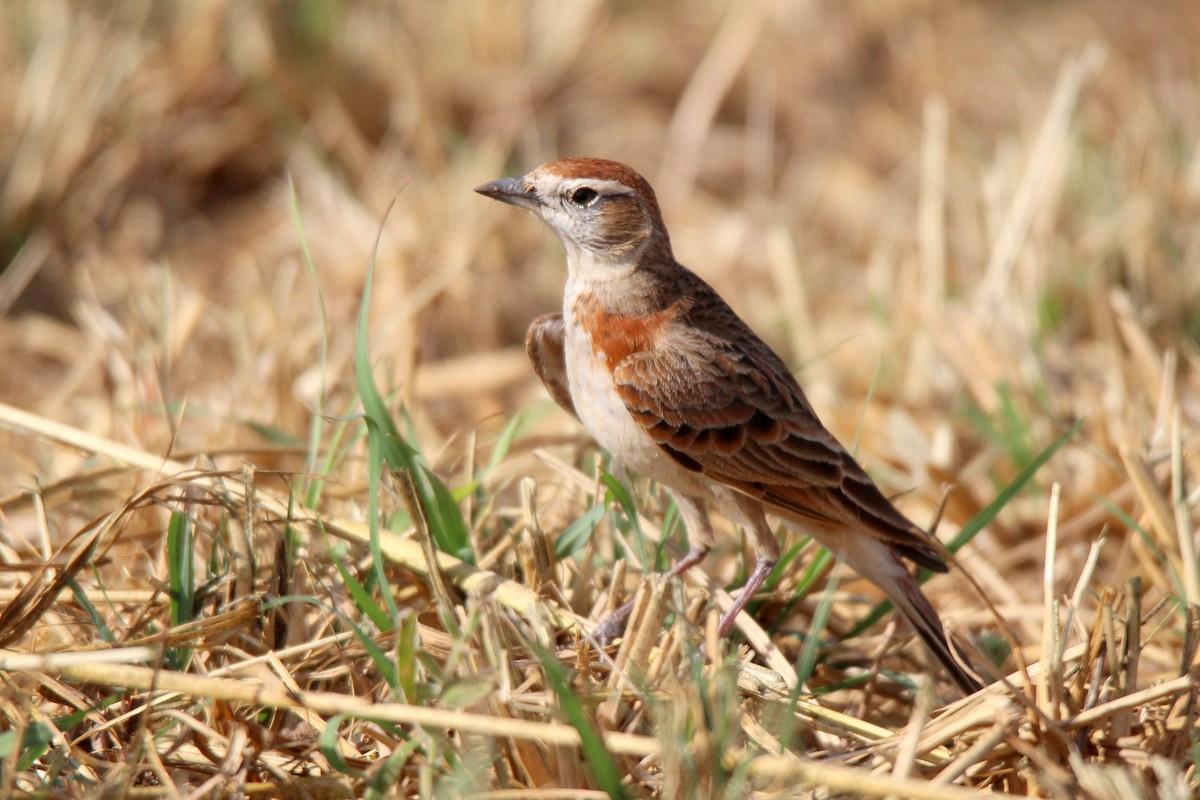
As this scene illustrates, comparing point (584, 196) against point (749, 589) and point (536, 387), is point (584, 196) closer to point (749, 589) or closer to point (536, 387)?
point (749, 589)

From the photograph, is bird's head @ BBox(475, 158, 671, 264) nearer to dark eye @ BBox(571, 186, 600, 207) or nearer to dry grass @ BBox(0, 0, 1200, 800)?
dark eye @ BBox(571, 186, 600, 207)

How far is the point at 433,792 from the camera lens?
2.73 metres

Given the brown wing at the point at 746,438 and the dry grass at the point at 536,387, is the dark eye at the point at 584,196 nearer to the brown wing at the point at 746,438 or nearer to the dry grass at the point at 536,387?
the brown wing at the point at 746,438

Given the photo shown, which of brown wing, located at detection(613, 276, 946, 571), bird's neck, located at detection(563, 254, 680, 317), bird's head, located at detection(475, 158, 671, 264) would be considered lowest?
brown wing, located at detection(613, 276, 946, 571)

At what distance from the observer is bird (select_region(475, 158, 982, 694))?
3.74m

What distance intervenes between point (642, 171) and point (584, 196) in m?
4.77

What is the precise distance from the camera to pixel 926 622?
3666mm

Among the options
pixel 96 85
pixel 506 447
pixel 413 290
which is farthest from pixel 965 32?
pixel 506 447

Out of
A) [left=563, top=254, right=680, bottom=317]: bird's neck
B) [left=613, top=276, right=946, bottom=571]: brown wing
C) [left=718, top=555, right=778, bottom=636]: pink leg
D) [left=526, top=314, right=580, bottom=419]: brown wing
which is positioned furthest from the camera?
[left=526, top=314, right=580, bottom=419]: brown wing

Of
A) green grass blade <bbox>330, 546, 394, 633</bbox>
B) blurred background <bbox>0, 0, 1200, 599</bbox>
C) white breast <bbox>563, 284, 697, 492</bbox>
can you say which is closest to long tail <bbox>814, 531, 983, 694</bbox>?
white breast <bbox>563, 284, 697, 492</bbox>

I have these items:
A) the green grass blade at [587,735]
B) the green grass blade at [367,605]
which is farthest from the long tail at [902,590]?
the green grass blade at [367,605]

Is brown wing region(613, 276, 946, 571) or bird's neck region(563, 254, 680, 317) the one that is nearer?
brown wing region(613, 276, 946, 571)

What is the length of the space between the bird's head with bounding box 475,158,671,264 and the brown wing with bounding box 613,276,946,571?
1.14 feet

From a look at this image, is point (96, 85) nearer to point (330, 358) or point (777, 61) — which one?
point (330, 358)
